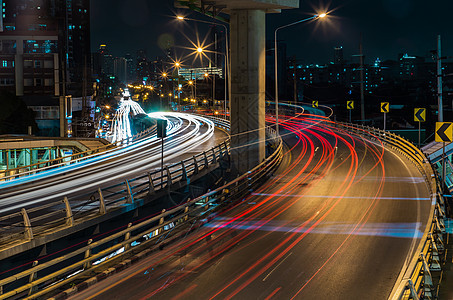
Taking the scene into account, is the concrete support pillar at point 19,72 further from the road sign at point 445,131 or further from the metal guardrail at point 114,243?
the road sign at point 445,131

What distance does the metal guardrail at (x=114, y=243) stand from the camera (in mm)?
11023

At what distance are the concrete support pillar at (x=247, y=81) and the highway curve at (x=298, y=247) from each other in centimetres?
300

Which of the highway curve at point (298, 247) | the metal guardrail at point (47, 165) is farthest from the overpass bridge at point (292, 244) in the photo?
the metal guardrail at point (47, 165)

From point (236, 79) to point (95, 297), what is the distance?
18.3 meters

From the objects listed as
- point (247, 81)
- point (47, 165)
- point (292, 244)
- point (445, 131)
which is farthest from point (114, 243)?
point (47, 165)

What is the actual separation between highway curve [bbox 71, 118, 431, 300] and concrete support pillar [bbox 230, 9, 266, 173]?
2995mm

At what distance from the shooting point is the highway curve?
11539mm

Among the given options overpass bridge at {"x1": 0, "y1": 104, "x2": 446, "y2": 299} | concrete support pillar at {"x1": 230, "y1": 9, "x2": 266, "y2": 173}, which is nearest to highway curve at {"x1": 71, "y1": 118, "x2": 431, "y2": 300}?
overpass bridge at {"x1": 0, "y1": 104, "x2": 446, "y2": 299}

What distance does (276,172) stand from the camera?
29.7m

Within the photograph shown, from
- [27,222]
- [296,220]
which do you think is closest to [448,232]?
[296,220]

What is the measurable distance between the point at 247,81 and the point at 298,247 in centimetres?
1442

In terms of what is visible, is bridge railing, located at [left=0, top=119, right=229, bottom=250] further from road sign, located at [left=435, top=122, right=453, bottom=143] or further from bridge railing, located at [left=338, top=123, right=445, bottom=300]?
road sign, located at [left=435, top=122, right=453, bottom=143]

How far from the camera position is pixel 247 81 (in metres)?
27.7

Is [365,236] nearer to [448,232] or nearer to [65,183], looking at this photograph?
[448,232]
